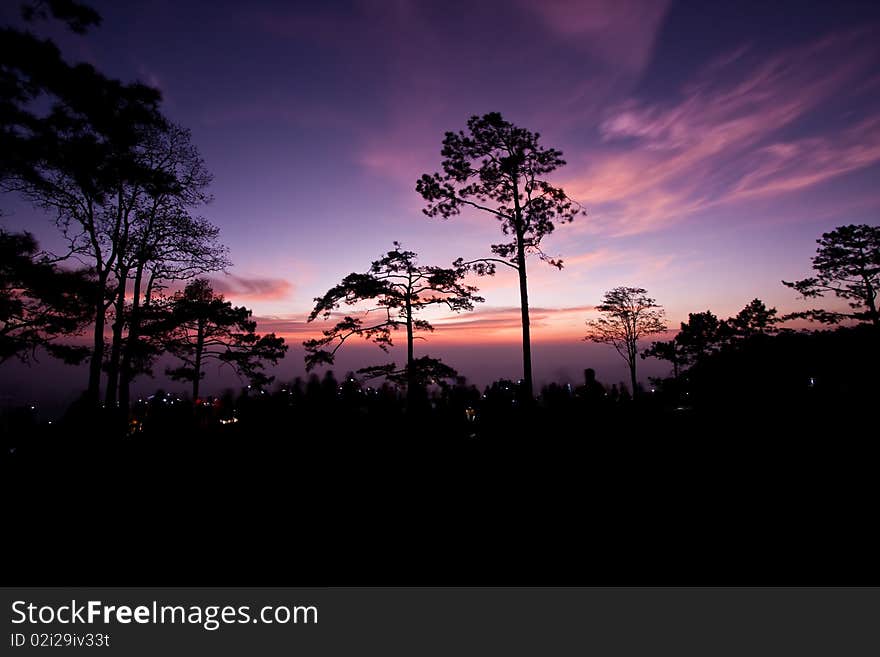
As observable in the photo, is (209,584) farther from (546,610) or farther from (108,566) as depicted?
(546,610)

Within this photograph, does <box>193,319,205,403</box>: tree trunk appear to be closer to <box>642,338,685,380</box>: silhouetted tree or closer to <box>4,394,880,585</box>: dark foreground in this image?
<box>4,394,880,585</box>: dark foreground

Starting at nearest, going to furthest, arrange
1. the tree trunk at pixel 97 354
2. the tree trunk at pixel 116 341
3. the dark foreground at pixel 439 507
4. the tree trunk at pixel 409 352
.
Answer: the dark foreground at pixel 439 507 < the tree trunk at pixel 97 354 < the tree trunk at pixel 116 341 < the tree trunk at pixel 409 352

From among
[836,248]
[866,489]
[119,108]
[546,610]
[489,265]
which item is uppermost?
[836,248]

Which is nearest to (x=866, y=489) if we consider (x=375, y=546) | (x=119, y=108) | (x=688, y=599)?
(x=688, y=599)

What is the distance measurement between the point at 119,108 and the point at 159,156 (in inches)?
266

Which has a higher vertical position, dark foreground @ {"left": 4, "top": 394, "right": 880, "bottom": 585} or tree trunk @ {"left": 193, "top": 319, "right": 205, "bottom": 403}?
tree trunk @ {"left": 193, "top": 319, "right": 205, "bottom": 403}

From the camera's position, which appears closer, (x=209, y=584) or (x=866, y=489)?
(x=209, y=584)

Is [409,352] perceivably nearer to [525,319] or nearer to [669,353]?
[525,319]

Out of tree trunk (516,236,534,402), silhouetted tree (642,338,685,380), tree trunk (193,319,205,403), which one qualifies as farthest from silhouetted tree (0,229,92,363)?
silhouetted tree (642,338,685,380)

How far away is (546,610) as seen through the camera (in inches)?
146

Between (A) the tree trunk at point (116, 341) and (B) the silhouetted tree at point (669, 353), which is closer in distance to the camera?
(A) the tree trunk at point (116, 341)

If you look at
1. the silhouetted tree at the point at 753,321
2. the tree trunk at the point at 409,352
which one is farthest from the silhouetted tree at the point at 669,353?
the tree trunk at the point at 409,352

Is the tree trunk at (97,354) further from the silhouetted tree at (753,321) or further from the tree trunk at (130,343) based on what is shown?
the silhouetted tree at (753,321)

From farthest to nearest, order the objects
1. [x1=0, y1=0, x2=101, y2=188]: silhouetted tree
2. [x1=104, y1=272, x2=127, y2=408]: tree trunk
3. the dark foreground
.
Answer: [x1=104, y1=272, x2=127, y2=408]: tree trunk < [x1=0, y1=0, x2=101, y2=188]: silhouetted tree < the dark foreground
